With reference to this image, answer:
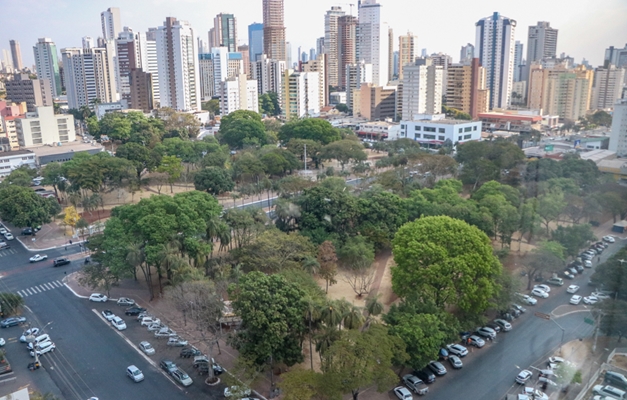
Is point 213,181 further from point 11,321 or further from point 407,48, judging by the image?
point 407,48

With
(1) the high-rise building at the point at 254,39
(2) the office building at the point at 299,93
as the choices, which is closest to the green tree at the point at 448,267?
(2) the office building at the point at 299,93

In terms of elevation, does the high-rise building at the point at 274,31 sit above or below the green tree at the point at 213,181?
above

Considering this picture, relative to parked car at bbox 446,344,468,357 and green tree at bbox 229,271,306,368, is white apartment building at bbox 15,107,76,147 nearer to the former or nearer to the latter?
green tree at bbox 229,271,306,368

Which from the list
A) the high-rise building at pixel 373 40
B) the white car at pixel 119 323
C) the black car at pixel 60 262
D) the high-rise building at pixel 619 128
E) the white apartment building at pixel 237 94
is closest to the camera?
the white car at pixel 119 323

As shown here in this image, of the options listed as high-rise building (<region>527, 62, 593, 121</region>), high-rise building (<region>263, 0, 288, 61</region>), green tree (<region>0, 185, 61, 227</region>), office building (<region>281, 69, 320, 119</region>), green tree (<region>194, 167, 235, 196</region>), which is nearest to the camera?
green tree (<region>0, 185, 61, 227</region>)

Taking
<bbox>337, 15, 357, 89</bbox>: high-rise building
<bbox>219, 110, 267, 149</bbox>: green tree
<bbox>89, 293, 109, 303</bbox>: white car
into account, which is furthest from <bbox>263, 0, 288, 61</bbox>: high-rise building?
<bbox>89, 293, 109, 303</bbox>: white car

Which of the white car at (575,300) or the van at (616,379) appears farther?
the white car at (575,300)

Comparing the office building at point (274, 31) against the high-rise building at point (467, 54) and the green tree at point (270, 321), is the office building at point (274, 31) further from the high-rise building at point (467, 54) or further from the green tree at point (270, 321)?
the green tree at point (270, 321)
